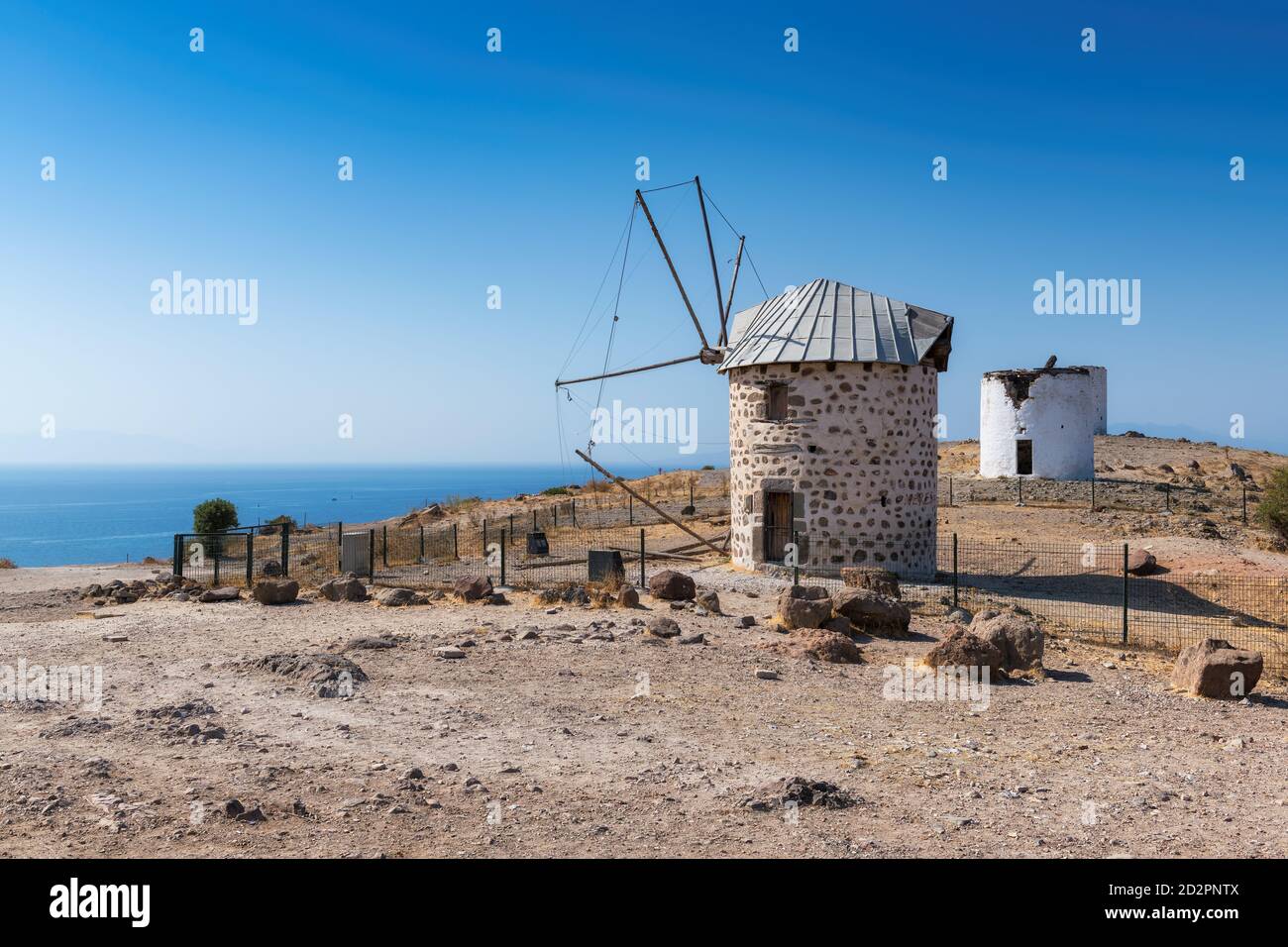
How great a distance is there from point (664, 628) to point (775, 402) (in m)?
8.96

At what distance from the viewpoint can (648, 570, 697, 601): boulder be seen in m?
18.7

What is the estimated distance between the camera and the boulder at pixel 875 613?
15594 mm

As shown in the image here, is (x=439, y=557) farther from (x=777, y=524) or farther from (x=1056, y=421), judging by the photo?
(x=1056, y=421)

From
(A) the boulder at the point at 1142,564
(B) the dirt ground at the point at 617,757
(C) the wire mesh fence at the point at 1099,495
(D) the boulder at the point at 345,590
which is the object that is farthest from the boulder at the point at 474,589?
(C) the wire mesh fence at the point at 1099,495

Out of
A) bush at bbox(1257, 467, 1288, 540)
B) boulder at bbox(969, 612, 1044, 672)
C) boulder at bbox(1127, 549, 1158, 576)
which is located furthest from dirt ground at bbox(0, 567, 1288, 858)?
bush at bbox(1257, 467, 1288, 540)

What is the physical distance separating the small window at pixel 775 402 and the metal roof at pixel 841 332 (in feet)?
2.52

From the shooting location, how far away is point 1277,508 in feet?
94.2

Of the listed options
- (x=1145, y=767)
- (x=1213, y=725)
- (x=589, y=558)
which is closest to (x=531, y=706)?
(x=1145, y=767)

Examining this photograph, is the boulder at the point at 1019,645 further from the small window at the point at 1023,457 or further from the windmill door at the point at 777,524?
the small window at the point at 1023,457

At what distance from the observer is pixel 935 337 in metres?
22.2

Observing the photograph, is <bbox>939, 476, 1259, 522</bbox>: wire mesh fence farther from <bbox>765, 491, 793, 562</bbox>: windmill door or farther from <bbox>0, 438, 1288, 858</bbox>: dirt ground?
<bbox>0, 438, 1288, 858</bbox>: dirt ground

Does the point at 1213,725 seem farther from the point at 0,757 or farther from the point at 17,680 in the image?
the point at 17,680

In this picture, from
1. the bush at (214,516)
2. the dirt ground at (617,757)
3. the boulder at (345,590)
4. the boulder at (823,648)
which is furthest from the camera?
the bush at (214,516)

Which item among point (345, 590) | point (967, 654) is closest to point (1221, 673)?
point (967, 654)
